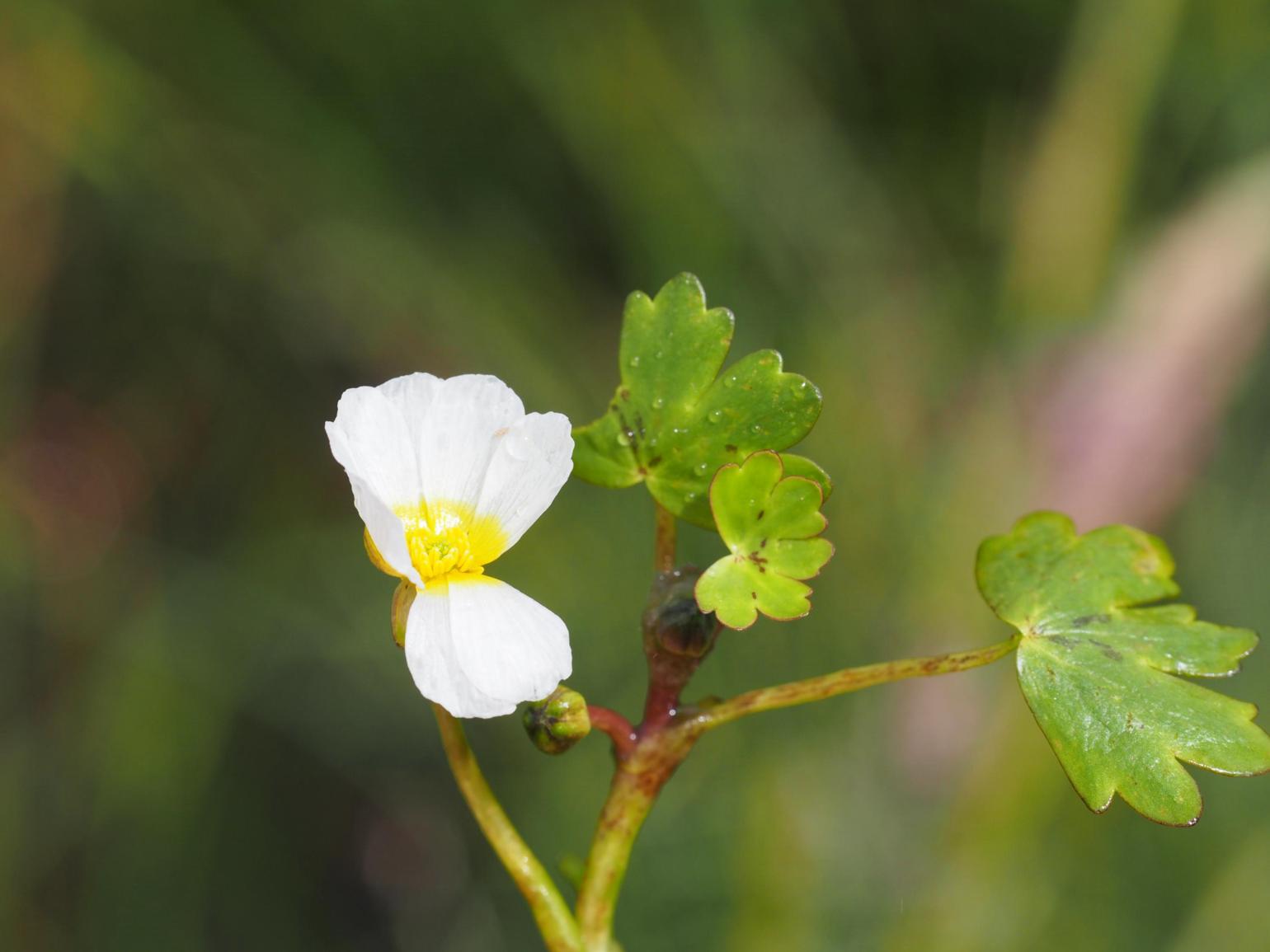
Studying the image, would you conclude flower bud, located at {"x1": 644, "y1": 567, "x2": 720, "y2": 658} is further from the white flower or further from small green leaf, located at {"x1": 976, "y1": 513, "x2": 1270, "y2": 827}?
small green leaf, located at {"x1": 976, "y1": 513, "x2": 1270, "y2": 827}

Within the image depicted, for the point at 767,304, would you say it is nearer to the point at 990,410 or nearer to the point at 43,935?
the point at 990,410

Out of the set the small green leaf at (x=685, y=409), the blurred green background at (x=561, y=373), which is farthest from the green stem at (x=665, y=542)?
the blurred green background at (x=561, y=373)

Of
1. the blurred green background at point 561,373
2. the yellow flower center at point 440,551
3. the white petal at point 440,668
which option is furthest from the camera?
the blurred green background at point 561,373

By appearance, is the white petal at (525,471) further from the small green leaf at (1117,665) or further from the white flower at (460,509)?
the small green leaf at (1117,665)


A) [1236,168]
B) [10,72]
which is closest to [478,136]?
[10,72]

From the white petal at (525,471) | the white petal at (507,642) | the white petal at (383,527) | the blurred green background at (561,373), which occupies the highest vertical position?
the white petal at (383,527)

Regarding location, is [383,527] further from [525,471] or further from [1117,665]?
[1117,665]

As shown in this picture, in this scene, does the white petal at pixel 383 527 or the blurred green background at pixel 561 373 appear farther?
the blurred green background at pixel 561 373
